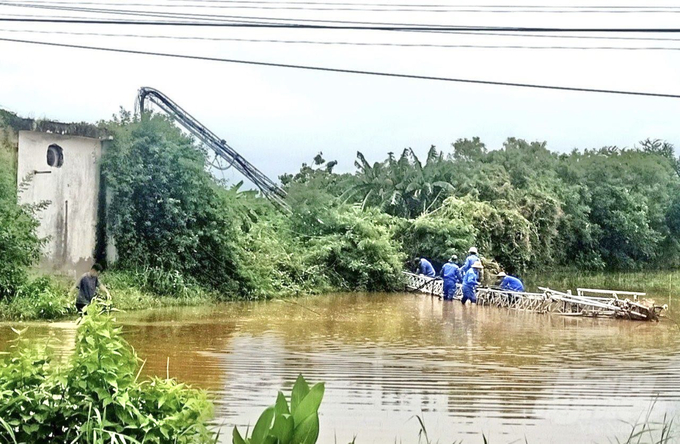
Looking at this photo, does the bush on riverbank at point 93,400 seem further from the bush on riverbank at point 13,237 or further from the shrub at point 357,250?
the shrub at point 357,250

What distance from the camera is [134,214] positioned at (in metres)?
10.3

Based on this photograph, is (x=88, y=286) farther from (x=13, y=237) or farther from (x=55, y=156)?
(x=55, y=156)

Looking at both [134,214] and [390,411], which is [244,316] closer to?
[134,214]

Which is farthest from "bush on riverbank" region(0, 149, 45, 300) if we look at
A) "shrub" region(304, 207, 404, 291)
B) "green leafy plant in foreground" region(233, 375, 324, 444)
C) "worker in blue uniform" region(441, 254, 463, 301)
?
"green leafy plant in foreground" region(233, 375, 324, 444)

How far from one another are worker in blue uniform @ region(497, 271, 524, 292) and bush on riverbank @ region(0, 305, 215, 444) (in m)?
8.45

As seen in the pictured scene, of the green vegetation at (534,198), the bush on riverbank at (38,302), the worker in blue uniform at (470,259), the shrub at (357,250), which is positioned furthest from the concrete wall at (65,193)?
the worker in blue uniform at (470,259)

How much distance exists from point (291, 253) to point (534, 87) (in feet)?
17.0

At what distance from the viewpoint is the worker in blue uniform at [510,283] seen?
10.3 m

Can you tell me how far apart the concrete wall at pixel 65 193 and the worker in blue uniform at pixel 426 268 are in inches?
145

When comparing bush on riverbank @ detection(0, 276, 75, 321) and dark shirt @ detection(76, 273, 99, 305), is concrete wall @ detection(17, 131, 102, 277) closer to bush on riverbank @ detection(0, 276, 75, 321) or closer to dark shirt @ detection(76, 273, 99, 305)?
bush on riverbank @ detection(0, 276, 75, 321)

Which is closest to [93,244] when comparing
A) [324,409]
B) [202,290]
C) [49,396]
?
[202,290]

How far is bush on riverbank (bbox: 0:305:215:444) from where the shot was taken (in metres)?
2.08

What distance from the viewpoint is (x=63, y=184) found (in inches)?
378

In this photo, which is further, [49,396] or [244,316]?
[244,316]
